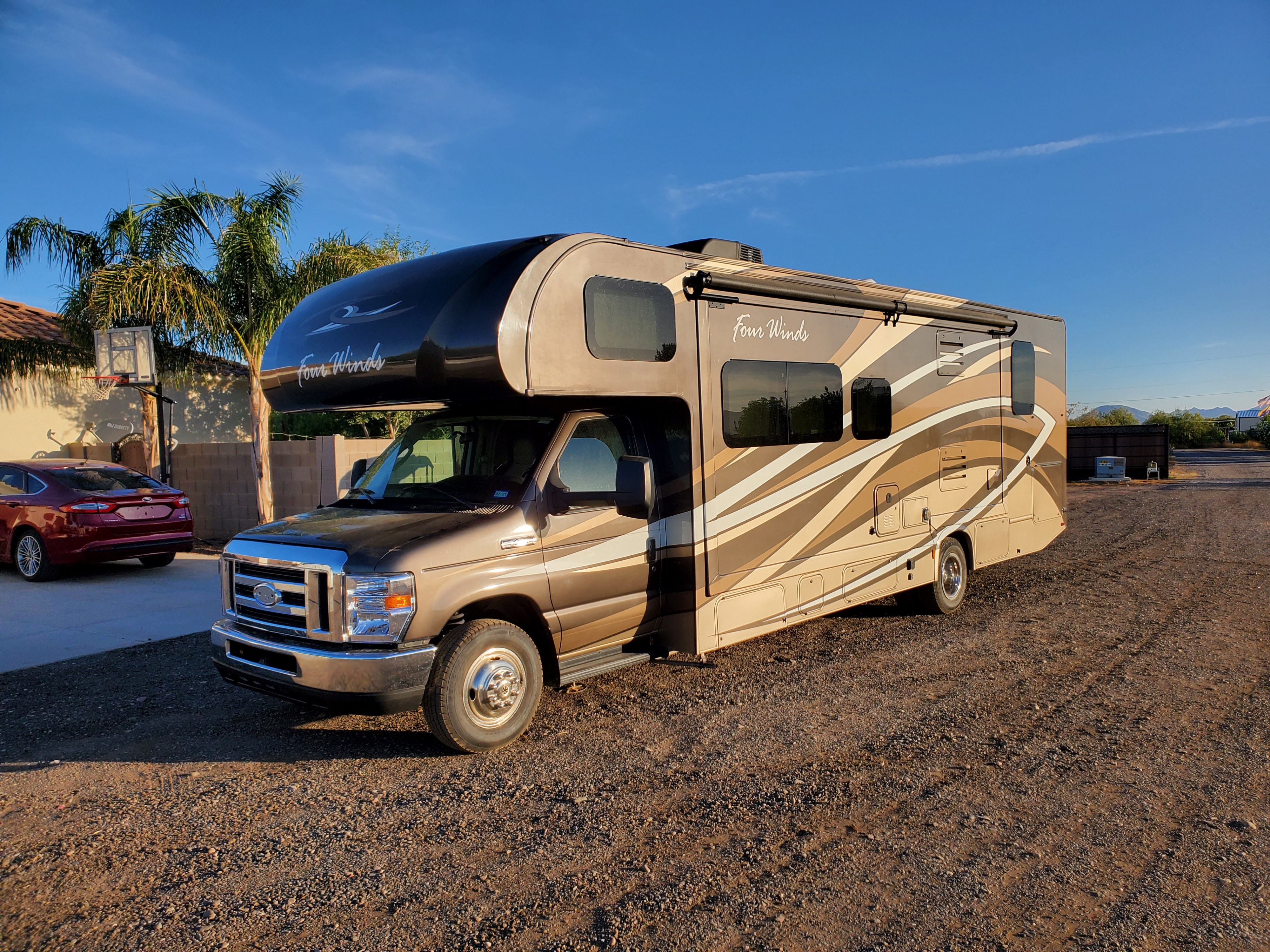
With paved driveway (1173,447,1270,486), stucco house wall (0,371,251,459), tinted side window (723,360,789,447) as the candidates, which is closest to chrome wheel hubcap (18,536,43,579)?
stucco house wall (0,371,251,459)

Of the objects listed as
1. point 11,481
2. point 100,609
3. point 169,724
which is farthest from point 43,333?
point 169,724

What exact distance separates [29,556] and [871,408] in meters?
10.4

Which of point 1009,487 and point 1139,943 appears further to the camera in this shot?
point 1009,487

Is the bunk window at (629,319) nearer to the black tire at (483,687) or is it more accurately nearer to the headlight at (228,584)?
the black tire at (483,687)

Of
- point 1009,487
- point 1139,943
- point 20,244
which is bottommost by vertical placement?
point 1139,943

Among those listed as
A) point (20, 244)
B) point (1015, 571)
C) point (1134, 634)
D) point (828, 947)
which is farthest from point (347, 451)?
point (828, 947)

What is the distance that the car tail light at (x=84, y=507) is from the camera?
35.0 feet

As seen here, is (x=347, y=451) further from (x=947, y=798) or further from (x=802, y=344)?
(x=947, y=798)

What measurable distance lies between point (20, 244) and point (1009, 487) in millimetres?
15649

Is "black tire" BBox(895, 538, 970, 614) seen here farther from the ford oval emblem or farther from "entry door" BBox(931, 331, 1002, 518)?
the ford oval emblem

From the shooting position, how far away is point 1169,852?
3809 mm

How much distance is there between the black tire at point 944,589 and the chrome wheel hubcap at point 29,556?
34.1 ft

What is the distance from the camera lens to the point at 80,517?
10672mm

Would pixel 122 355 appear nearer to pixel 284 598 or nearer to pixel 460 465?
pixel 460 465
